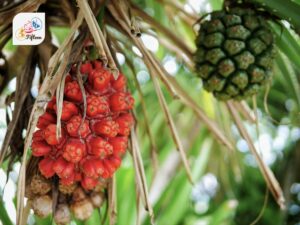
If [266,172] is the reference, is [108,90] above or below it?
above

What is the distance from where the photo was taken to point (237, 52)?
0.89 m

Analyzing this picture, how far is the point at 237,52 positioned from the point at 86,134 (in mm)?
321

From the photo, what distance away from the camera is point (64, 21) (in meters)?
0.90

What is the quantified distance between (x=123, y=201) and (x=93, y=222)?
0.99 ft

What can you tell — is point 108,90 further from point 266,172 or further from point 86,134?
point 266,172

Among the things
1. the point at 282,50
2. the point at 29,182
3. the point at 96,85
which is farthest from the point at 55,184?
the point at 282,50

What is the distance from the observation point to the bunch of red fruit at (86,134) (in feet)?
2.28

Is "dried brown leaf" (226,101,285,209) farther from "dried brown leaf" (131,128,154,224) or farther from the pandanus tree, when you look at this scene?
"dried brown leaf" (131,128,154,224)

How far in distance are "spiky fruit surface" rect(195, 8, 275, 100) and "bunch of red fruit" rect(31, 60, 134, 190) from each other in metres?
0.22

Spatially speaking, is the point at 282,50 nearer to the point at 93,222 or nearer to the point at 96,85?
the point at 96,85

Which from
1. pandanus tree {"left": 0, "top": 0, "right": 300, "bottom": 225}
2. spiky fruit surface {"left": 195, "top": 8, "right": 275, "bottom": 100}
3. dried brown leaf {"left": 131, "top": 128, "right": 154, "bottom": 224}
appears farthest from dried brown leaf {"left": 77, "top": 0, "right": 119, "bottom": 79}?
spiky fruit surface {"left": 195, "top": 8, "right": 275, "bottom": 100}

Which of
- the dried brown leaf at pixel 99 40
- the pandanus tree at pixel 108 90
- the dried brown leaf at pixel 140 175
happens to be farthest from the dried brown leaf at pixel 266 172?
the dried brown leaf at pixel 99 40

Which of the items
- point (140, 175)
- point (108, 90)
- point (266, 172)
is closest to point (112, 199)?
point (140, 175)

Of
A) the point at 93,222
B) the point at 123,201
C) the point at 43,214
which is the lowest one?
the point at 123,201
